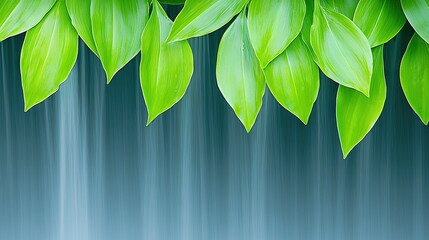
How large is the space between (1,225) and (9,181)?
0.08 meters

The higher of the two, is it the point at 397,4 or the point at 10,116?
the point at 397,4

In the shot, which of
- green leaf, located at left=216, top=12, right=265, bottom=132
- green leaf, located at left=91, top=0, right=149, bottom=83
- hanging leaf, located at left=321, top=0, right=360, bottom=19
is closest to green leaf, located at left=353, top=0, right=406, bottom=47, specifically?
hanging leaf, located at left=321, top=0, right=360, bottom=19

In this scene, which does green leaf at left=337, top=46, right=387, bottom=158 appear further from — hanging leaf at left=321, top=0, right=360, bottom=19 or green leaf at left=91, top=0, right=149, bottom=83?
green leaf at left=91, top=0, right=149, bottom=83

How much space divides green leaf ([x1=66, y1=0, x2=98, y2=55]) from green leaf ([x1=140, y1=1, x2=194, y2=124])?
80 millimetres

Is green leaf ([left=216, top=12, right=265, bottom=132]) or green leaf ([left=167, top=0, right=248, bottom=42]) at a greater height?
green leaf ([left=167, top=0, right=248, bottom=42])

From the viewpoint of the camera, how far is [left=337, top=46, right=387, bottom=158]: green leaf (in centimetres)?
86

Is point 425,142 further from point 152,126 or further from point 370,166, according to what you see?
point 152,126

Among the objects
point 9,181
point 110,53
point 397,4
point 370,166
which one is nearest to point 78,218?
point 9,181

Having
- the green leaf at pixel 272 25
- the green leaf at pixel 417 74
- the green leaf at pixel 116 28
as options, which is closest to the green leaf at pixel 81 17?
the green leaf at pixel 116 28

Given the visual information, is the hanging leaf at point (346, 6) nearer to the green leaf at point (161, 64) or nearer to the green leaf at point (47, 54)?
the green leaf at point (161, 64)

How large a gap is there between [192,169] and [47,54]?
35cm

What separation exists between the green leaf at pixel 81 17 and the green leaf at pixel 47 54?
0.05 ft

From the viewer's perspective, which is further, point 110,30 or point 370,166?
point 370,166

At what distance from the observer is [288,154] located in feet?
3.53
